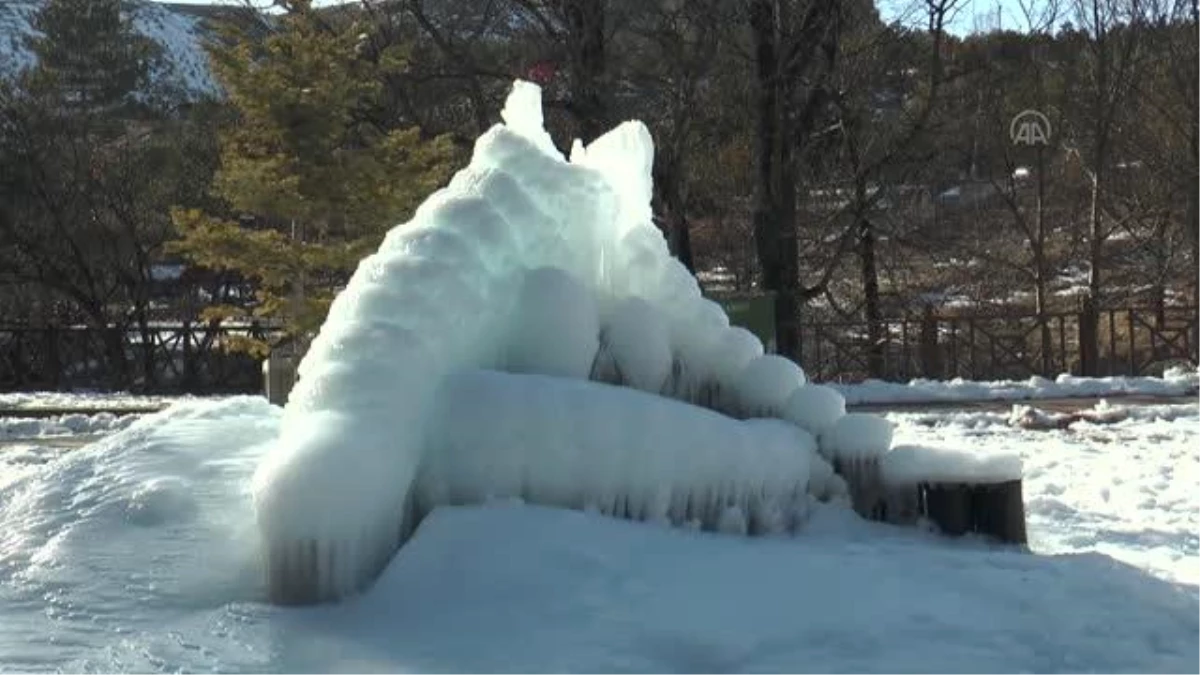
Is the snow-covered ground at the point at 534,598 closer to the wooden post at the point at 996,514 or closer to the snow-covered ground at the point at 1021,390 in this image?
the wooden post at the point at 996,514

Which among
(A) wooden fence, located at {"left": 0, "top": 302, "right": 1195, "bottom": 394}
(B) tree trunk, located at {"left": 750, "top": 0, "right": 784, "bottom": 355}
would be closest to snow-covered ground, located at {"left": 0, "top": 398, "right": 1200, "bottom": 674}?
(A) wooden fence, located at {"left": 0, "top": 302, "right": 1195, "bottom": 394}

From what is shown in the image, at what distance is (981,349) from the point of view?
25547 mm

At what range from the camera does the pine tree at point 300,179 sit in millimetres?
18047

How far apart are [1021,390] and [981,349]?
6.66 m

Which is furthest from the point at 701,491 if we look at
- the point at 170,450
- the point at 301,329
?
the point at 301,329

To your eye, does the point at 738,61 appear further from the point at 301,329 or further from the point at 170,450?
the point at 170,450

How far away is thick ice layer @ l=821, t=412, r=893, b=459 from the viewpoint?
7.21m

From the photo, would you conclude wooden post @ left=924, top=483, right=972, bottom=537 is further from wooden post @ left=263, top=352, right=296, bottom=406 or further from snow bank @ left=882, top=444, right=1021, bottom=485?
wooden post @ left=263, top=352, right=296, bottom=406

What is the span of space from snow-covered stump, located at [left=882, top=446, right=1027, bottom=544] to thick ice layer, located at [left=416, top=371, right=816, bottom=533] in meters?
0.72

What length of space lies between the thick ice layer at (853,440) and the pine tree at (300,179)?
37.7ft

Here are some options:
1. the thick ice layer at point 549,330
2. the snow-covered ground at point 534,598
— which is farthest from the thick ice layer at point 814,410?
the thick ice layer at point 549,330

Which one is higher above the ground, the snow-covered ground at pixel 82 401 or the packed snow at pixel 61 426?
the snow-covered ground at pixel 82 401

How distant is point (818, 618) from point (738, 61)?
23.8 metres

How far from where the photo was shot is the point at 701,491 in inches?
253
